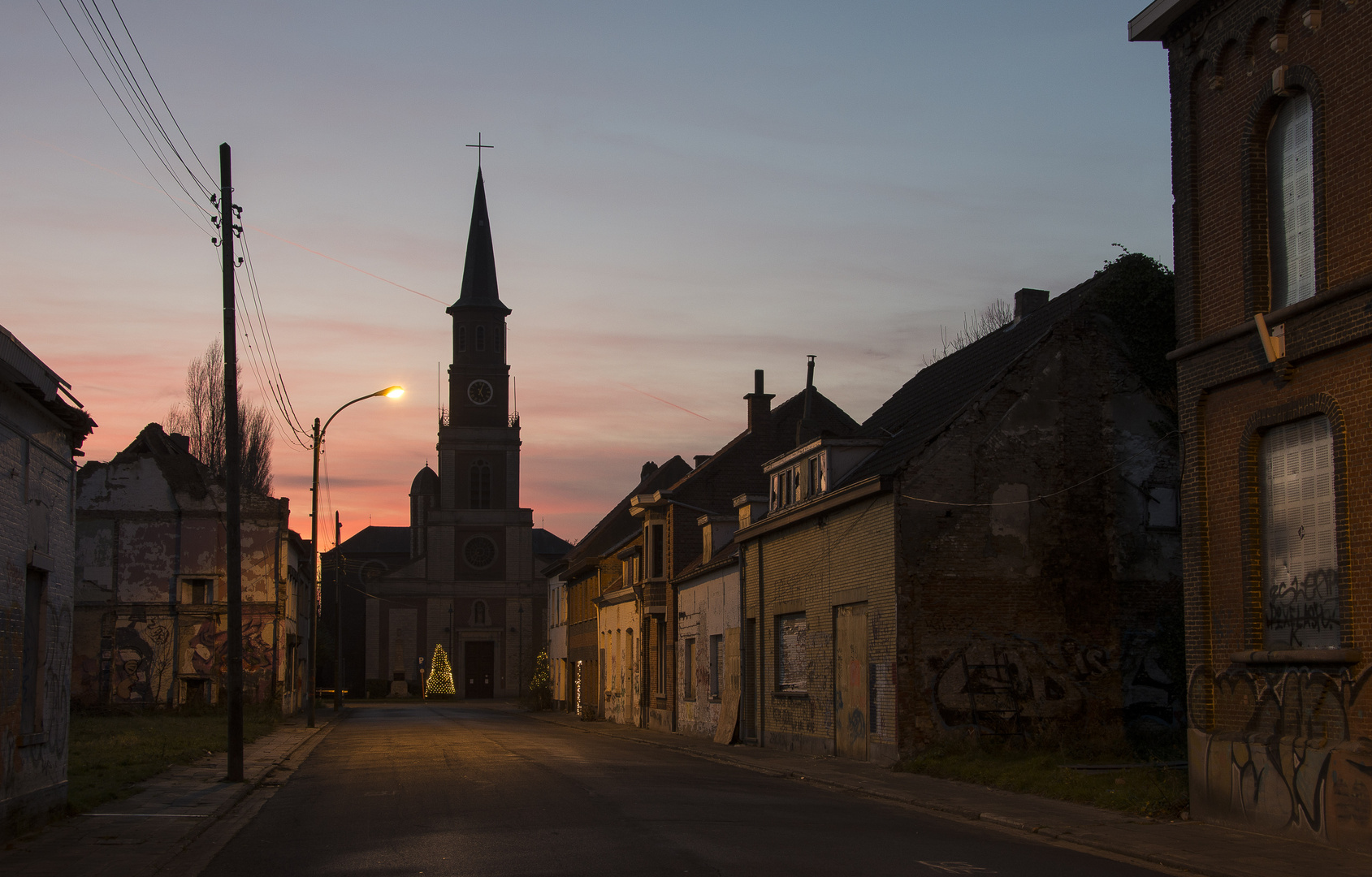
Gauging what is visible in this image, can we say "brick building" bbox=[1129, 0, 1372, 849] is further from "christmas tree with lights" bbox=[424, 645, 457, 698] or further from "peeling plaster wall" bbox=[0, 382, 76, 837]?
"christmas tree with lights" bbox=[424, 645, 457, 698]

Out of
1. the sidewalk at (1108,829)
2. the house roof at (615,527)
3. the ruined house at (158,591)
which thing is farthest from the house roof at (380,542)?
the sidewalk at (1108,829)

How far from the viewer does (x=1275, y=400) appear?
45.4 feet

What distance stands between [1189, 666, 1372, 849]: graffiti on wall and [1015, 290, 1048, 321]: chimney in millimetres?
15332

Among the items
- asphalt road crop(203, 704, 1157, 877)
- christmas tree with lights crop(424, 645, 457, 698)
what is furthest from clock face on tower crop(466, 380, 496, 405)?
asphalt road crop(203, 704, 1157, 877)

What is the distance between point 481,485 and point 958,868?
8156cm

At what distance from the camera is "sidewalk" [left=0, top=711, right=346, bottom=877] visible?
36.9 feet

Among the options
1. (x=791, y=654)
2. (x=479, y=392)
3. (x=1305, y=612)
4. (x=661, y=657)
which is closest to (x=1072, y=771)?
(x=1305, y=612)

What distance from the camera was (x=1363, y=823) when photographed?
1180cm

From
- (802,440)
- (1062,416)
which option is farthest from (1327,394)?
(802,440)

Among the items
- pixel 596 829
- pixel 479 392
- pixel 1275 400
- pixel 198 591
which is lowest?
pixel 596 829

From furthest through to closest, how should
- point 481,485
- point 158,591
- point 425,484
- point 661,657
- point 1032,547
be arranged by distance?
point 425,484, point 481,485, point 158,591, point 661,657, point 1032,547

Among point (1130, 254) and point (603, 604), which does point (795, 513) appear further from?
point (603, 604)

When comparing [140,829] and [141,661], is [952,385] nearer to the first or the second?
[140,829]

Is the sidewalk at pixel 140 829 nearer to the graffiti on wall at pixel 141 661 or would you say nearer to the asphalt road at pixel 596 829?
the asphalt road at pixel 596 829
